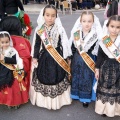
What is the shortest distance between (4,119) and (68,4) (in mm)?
11098

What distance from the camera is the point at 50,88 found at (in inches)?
123

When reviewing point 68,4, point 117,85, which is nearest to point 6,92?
point 117,85

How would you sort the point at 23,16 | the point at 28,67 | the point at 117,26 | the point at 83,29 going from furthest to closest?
the point at 23,16 → the point at 28,67 → the point at 83,29 → the point at 117,26

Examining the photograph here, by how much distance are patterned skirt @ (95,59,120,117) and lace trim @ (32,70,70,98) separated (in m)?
0.50

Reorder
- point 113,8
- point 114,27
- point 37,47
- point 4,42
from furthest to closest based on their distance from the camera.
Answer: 1. point 113,8
2. point 37,47
3. point 4,42
4. point 114,27

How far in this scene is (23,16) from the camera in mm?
4703

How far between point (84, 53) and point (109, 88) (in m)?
0.56

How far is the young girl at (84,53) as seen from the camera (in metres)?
3.02

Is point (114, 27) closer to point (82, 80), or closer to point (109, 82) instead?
point (109, 82)

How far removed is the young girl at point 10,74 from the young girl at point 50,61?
207 millimetres

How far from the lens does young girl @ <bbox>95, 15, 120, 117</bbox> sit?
2.82 metres

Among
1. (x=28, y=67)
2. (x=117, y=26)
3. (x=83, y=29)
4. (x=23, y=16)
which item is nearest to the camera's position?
(x=117, y=26)

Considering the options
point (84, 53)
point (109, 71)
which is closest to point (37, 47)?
point (84, 53)

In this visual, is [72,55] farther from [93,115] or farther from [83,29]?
[93,115]
